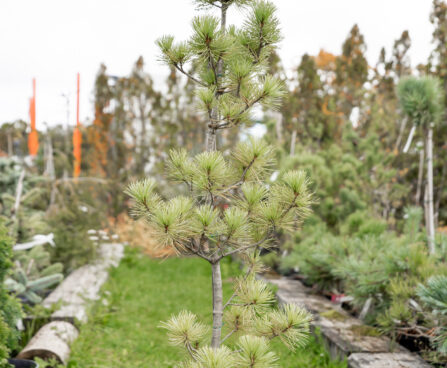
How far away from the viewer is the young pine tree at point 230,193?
203 cm

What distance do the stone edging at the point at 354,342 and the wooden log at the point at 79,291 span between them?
2.35m

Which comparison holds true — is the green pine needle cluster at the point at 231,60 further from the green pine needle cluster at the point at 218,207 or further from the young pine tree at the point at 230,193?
the green pine needle cluster at the point at 218,207

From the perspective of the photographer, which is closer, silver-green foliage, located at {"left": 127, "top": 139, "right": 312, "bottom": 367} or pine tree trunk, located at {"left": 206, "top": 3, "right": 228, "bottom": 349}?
silver-green foliage, located at {"left": 127, "top": 139, "right": 312, "bottom": 367}

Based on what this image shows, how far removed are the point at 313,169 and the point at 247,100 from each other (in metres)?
4.39

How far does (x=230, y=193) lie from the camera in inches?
89.1

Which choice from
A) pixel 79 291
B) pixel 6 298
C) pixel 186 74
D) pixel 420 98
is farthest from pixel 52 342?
pixel 420 98

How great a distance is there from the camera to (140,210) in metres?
2.08

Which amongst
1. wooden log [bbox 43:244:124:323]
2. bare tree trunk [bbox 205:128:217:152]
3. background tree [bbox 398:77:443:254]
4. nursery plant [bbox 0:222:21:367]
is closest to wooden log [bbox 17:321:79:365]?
wooden log [bbox 43:244:124:323]

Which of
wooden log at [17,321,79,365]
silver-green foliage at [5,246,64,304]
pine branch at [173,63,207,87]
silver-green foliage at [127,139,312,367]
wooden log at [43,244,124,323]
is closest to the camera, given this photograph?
silver-green foliage at [127,139,312,367]

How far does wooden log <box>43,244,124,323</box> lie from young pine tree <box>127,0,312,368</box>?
3.06 meters

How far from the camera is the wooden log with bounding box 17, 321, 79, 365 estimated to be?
3818 millimetres

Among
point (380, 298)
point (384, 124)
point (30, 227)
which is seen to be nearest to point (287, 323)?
point (380, 298)

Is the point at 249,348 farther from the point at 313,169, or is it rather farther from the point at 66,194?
the point at 66,194

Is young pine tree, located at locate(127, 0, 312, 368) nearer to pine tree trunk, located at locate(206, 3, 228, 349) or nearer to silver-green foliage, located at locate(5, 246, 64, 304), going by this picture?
pine tree trunk, located at locate(206, 3, 228, 349)
